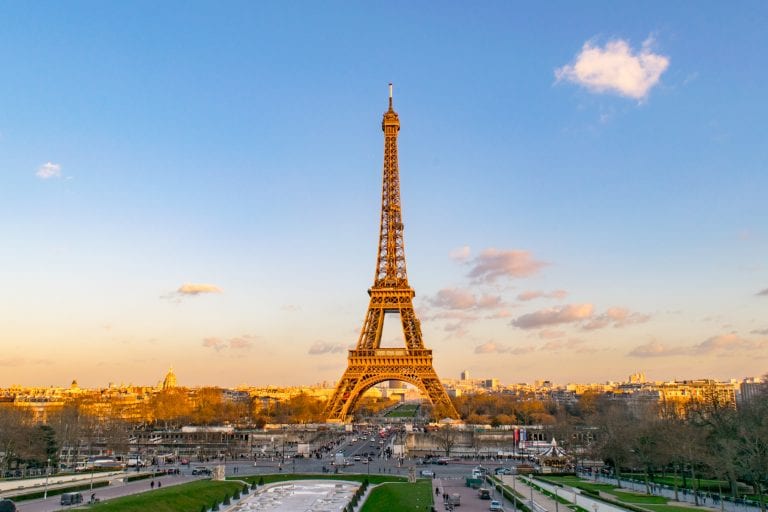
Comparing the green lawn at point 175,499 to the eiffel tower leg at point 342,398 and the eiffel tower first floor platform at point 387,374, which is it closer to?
the eiffel tower leg at point 342,398

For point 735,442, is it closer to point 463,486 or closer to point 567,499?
point 567,499

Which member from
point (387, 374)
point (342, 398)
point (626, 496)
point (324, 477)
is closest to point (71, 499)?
point (324, 477)

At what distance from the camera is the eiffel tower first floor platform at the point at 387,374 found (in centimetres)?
7912

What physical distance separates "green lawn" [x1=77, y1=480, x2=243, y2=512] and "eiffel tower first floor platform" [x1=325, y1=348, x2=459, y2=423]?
3431 cm

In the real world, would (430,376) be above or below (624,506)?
above

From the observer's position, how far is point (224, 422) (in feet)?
376

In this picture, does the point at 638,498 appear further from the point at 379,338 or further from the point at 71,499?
the point at 379,338

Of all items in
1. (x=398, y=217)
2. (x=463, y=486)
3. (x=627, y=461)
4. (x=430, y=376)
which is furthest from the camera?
(x=398, y=217)

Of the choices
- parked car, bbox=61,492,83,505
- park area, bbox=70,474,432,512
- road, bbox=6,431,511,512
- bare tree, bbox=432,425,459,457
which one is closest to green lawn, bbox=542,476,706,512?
road, bbox=6,431,511,512

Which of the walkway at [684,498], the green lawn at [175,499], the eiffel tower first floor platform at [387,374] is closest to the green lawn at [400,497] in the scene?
the green lawn at [175,499]

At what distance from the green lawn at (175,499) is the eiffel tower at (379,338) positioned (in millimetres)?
34860

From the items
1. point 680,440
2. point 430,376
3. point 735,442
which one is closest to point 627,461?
point 680,440

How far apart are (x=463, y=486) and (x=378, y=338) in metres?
37.2

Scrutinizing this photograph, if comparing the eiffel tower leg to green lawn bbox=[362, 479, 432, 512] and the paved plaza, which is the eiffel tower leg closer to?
the paved plaza
